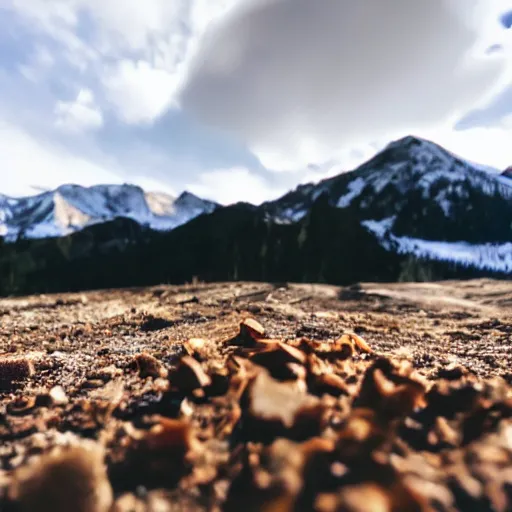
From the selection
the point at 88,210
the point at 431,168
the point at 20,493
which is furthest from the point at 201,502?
the point at 88,210

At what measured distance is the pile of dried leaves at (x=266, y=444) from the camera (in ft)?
4.75

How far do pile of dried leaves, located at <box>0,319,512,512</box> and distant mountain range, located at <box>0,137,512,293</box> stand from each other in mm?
39623

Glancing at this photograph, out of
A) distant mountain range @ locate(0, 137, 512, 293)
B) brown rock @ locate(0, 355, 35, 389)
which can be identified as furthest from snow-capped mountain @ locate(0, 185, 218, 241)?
brown rock @ locate(0, 355, 35, 389)

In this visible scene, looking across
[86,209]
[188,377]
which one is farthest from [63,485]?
[86,209]

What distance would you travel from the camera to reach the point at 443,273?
41469 mm

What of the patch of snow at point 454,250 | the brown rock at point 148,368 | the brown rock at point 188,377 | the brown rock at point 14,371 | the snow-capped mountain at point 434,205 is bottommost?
the brown rock at point 14,371

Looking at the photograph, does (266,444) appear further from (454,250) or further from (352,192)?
(352,192)

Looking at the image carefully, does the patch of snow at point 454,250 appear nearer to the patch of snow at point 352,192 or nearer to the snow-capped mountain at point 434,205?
the snow-capped mountain at point 434,205

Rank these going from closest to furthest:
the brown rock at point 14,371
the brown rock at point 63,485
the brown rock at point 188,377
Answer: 1. the brown rock at point 63,485
2. the brown rock at point 188,377
3. the brown rock at point 14,371

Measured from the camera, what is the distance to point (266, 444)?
1.78 metres

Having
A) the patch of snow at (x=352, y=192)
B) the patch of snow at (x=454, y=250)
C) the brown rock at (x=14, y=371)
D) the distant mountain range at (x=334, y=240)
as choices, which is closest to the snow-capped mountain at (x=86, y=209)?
the distant mountain range at (x=334, y=240)

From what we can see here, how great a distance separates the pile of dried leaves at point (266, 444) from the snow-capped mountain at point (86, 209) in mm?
62714

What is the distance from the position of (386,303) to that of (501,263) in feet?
138

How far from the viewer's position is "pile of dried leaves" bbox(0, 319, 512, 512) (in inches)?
56.9
